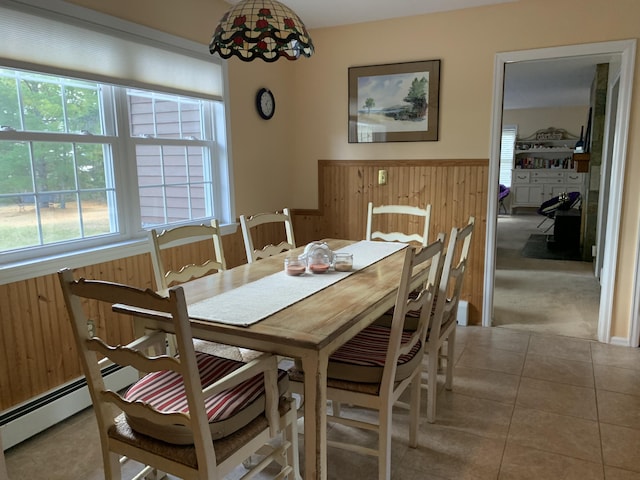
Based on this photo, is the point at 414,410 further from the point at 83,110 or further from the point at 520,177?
the point at 520,177

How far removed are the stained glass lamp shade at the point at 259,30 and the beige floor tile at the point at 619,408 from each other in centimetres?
230

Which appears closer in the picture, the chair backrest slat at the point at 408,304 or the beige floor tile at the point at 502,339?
the chair backrest slat at the point at 408,304

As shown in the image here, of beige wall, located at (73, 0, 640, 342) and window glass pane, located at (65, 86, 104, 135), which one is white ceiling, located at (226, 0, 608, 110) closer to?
beige wall, located at (73, 0, 640, 342)

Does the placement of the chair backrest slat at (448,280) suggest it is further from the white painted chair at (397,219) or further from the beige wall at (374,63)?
the beige wall at (374,63)

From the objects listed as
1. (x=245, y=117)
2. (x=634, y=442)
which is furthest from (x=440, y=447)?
(x=245, y=117)

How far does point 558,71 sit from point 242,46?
19.1 ft

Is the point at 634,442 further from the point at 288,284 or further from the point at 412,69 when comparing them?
the point at 412,69

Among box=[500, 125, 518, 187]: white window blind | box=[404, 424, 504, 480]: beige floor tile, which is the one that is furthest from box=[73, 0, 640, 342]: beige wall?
box=[500, 125, 518, 187]: white window blind

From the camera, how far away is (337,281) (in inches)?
82.0

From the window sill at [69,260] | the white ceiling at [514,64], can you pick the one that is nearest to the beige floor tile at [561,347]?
the white ceiling at [514,64]

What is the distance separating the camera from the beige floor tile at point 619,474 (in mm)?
1918

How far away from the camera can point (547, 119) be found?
10.6m

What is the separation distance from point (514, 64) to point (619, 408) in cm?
374

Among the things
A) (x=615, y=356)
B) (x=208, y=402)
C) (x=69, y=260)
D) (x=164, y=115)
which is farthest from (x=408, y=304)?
(x=615, y=356)
